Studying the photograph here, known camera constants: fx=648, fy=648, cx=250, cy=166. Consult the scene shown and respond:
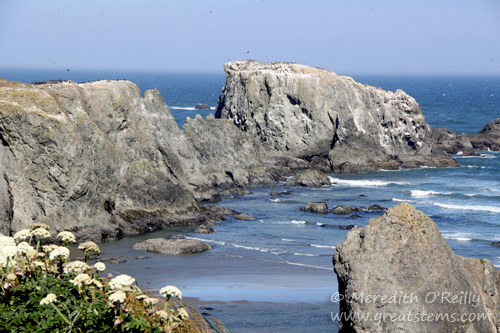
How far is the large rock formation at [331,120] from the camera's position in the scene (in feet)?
268

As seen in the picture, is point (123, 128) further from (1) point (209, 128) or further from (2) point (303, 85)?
(2) point (303, 85)

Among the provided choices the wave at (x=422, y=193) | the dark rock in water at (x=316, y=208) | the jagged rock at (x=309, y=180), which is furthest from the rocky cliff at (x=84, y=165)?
the wave at (x=422, y=193)

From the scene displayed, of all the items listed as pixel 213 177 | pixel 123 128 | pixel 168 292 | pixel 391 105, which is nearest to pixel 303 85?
pixel 391 105

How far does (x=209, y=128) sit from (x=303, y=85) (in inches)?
683

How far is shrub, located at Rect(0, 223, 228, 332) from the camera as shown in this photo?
834 centimetres

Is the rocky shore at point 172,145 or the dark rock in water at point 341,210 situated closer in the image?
the rocky shore at point 172,145

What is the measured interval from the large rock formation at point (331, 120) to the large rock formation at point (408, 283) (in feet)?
199

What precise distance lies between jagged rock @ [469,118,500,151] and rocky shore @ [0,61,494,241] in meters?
8.44

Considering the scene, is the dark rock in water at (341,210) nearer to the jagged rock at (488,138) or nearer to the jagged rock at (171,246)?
the jagged rock at (171,246)

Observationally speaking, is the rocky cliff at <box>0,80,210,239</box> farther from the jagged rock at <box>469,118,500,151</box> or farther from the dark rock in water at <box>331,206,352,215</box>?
the jagged rock at <box>469,118,500,151</box>

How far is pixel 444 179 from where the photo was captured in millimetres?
74188

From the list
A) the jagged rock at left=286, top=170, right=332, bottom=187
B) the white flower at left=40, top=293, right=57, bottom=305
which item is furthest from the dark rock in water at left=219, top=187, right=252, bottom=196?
the white flower at left=40, top=293, right=57, bottom=305

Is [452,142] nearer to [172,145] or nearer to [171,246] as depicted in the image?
[172,145]

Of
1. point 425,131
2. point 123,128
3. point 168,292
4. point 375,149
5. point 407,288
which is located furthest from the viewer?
point 425,131
